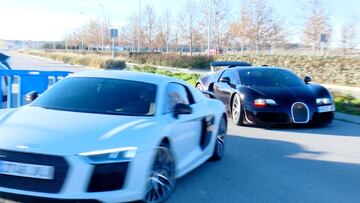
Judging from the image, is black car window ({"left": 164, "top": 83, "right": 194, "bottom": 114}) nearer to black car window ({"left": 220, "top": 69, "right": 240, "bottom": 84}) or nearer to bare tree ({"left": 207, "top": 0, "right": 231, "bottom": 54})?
black car window ({"left": 220, "top": 69, "right": 240, "bottom": 84})

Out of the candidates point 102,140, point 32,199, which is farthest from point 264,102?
point 32,199

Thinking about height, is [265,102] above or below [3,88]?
below

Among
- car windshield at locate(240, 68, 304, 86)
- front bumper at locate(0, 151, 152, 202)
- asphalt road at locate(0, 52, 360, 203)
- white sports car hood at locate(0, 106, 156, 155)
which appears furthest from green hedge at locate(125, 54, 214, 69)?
front bumper at locate(0, 151, 152, 202)

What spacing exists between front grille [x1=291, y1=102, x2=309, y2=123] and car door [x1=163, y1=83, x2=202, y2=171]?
15.1ft

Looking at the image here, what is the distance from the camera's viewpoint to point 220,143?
24.7 ft

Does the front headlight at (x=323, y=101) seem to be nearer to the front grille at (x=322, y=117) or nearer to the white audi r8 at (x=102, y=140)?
the front grille at (x=322, y=117)

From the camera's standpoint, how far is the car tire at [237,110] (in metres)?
11.2

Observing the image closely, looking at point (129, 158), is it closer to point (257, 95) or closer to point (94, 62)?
point (257, 95)

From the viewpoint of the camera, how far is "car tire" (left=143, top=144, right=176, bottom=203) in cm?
494

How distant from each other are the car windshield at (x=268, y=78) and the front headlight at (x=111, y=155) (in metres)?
7.55

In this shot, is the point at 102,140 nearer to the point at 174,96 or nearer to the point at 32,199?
the point at 32,199

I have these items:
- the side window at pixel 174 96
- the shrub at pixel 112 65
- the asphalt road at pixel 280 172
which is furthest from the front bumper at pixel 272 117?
the shrub at pixel 112 65

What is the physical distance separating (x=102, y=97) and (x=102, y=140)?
125 cm

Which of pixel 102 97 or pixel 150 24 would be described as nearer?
pixel 102 97
